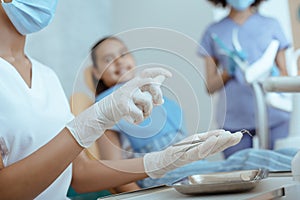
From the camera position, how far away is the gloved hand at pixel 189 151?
1.18 m

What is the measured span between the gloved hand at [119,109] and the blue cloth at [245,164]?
2.24 feet

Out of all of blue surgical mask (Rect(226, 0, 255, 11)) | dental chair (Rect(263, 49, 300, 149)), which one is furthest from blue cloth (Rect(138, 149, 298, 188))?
blue surgical mask (Rect(226, 0, 255, 11))

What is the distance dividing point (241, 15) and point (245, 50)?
189 millimetres

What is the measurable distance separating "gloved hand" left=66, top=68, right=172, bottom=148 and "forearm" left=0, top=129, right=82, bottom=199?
2 cm

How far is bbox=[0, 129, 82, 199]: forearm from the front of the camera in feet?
3.95

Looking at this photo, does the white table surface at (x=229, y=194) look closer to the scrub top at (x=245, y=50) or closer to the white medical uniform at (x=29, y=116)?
the white medical uniform at (x=29, y=116)

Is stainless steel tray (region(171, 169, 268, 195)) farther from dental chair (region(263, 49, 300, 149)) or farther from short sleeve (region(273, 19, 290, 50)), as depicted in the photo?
short sleeve (region(273, 19, 290, 50))

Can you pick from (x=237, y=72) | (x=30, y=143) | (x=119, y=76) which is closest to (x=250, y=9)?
(x=237, y=72)

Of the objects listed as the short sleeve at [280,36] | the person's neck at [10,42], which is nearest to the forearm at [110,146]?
the person's neck at [10,42]

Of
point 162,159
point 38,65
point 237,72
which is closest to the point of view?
point 162,159

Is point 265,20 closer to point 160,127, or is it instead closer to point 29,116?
point 160,127

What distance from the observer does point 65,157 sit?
3.98 feet

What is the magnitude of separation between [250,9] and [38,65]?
5.61 ft

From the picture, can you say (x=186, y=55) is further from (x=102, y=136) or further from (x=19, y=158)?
(x=19, y=158)
